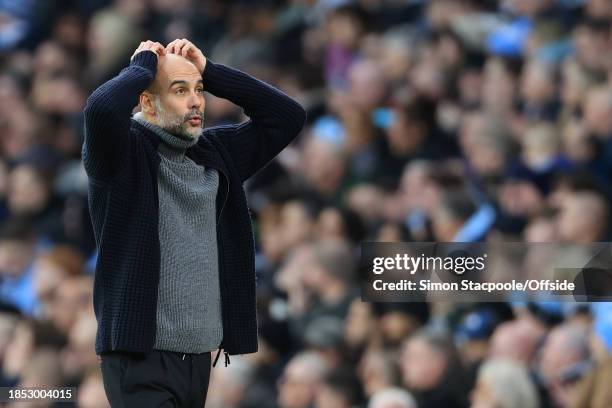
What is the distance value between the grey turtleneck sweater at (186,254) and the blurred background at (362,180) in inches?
77.9

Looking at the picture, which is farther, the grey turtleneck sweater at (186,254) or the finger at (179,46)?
the finger at (179,46)

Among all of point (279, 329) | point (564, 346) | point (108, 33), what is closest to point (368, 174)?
point (279, 329)

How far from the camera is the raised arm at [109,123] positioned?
218cm

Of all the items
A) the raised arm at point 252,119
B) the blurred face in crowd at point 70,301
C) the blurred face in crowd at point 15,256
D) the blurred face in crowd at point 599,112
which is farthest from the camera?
the blurred face in crowd at point 15,256

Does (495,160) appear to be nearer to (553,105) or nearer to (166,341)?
(553,105)

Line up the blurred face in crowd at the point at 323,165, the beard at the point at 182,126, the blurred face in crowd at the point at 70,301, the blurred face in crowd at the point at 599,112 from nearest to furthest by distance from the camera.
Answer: the beard at the point at 182,126, the blurred face in crowd at the point at 599,112, the blurred face in crowd at the point at 323,165, the blurred face in crowd at the point at 70,301

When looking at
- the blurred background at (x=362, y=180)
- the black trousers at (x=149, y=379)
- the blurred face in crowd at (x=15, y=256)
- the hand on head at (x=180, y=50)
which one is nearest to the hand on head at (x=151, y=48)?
the hand on head at (x=180, y=50)

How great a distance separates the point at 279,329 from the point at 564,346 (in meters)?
1.08

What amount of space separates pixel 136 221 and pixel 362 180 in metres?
2.30

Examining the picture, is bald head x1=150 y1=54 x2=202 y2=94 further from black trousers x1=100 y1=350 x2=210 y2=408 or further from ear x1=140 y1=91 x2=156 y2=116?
black trousers x1=100 y1=350 x2=210 y2=408

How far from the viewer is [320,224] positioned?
447 cm

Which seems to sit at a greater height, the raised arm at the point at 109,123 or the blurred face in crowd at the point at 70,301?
the blurred face in crowd at the point at 70,301

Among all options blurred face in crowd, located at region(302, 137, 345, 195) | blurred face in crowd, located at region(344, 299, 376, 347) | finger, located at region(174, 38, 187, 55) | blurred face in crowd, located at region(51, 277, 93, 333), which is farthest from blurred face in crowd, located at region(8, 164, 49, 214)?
finger, located at region(174, 38, 187, 55)

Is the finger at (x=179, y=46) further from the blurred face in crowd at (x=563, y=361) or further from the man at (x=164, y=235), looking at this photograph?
the blurred face in crowd at (x=563, y=361)
